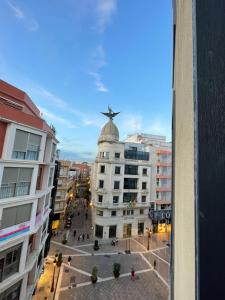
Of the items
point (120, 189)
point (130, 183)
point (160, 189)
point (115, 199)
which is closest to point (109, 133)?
point (130, 183)

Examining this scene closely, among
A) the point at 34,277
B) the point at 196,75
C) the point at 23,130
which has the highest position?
the point at 23,130

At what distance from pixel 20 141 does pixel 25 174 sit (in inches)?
79.4

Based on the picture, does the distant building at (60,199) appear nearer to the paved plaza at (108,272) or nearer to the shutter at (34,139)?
the paved plaza at (108,272)

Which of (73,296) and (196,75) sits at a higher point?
(196,75)

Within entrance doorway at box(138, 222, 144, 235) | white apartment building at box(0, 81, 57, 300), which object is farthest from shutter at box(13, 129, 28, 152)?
entrance doorway at box(138, 222, 144, 235)

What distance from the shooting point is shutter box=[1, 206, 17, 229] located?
9925mm

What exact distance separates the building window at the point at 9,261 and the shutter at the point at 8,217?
4.82 ft

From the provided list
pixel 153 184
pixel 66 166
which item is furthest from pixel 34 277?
pixel 153 184

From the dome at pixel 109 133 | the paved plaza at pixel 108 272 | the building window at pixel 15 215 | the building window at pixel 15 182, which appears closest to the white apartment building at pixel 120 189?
the dome at pixel 109 133

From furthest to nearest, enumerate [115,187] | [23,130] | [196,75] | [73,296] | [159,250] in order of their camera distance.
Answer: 1. [115,187]
2. [159,250]
3. [73,296]
4. [23,130]
5. [196,75]

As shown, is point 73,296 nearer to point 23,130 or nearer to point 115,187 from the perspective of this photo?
point 23,130

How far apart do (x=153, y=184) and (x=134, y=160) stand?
616 cm

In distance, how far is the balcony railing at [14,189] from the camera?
10.0 meters

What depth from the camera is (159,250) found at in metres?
28.2
